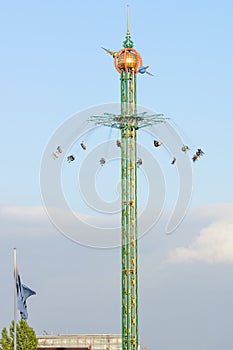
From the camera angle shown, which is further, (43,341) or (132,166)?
(43,341)

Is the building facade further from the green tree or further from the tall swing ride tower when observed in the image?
the tall swing ride tower

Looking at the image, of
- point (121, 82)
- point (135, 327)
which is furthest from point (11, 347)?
point (121, 82)

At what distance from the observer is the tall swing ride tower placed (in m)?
116

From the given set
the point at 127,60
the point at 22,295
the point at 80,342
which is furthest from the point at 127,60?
the point at 80,342

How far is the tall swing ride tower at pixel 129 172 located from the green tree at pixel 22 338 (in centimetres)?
1974

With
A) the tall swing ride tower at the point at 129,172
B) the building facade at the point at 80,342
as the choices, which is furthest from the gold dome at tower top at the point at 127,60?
the building facade at the point at 80,342

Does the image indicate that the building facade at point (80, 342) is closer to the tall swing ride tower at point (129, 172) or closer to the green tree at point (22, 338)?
the green tree at point (22, 338)

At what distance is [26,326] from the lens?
131 metres

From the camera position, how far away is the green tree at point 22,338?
130375 millimetres

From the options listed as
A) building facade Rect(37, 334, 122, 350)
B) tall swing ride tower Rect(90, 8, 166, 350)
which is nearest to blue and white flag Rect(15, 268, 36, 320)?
tall swing ride tower Rect(90, 8, 166, 350)

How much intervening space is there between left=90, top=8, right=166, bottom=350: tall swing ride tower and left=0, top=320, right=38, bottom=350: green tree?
19742 millimetres

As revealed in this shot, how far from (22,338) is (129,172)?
104ft

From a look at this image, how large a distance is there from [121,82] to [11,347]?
42957 mm

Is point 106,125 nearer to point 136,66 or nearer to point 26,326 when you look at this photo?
point 136,66
